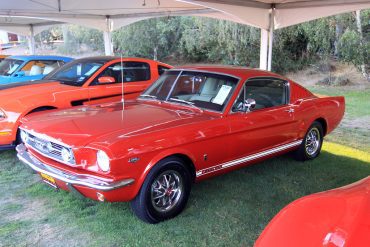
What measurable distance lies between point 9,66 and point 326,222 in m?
8.63

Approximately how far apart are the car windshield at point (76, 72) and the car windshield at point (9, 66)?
1990 mm

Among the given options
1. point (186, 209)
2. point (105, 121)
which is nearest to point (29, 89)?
point (105, 121)

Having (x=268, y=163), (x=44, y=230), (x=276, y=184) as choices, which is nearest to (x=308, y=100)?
(x=268, y=163)

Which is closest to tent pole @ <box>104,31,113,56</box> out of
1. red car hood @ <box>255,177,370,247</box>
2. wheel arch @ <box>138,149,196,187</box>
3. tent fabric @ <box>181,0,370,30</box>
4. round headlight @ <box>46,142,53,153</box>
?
tent fabric @ <box>181,0,370,30</box>

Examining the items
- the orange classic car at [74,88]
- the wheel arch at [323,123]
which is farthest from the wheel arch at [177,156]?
the wheel arch at [323,123]

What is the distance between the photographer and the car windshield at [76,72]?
21.7 feet

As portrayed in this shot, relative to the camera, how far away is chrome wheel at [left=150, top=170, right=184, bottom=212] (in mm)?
3781

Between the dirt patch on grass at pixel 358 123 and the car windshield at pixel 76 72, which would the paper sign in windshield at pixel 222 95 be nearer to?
the car windshield at pixel 76 72

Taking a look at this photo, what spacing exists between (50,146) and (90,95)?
2761mm

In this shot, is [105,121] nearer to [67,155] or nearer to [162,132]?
[67,155]

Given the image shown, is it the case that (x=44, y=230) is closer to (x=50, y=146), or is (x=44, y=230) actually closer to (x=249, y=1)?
(x=50, y=146)

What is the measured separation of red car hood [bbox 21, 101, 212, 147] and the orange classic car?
1.22 m

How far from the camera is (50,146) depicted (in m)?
3.85

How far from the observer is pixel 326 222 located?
1994 millimetres
